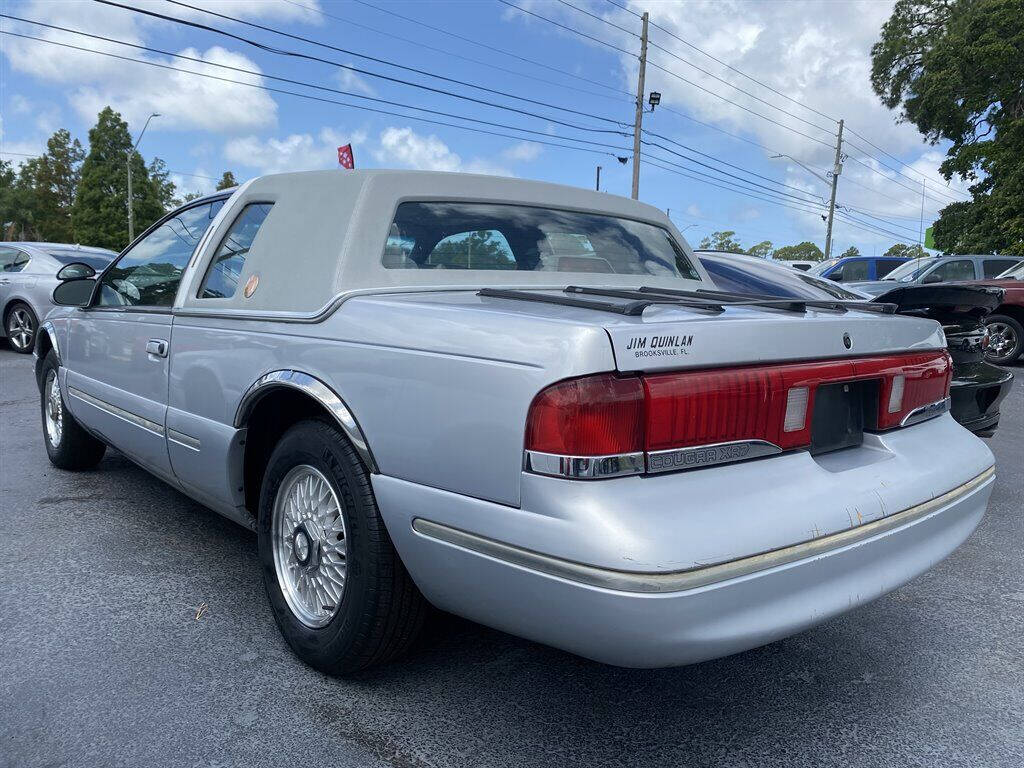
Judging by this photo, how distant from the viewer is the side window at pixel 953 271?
13.4 meters

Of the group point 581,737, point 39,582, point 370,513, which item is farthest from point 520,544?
point 39,582

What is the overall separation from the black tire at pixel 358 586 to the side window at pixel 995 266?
1392 cm

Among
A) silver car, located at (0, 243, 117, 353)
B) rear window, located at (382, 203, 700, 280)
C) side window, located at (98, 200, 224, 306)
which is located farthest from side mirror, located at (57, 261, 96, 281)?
silver car, located at (0, 243, 117, 353)

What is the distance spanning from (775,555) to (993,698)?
123 cm

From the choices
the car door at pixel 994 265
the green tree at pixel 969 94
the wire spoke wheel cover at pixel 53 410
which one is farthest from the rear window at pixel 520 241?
the green tree at pixel 969 94

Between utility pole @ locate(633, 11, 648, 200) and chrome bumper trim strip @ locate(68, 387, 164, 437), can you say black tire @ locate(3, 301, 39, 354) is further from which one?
utility pole @ locate(633, 11, 648, 200)

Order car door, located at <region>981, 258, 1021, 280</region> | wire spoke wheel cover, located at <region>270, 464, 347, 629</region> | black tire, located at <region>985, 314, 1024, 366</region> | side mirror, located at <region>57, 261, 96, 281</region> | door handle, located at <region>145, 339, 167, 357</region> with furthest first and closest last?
car door, located at <region>981, 258, 1021, 280</region> → black tire, located at <region>985, 314, 1024, 366</region> → side mirror, located at <region>57, 261, 96, 281</region> → door handle, located at <region>145, 339, 167, 357</region> → wire spoke wheel cover, located at <region>270, 464, 347, 629</region>

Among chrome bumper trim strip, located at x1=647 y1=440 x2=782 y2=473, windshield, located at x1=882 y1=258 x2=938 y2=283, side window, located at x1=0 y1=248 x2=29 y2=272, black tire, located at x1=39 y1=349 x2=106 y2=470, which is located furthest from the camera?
windshield, located at x1=882 y1=258 x2=938 y2=283

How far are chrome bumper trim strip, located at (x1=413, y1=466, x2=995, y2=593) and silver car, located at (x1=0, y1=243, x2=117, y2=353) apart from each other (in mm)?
10159

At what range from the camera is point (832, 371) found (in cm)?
223

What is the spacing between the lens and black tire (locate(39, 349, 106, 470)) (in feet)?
15.6

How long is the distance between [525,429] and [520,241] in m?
1.47

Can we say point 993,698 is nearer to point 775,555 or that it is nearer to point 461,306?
point 775,555

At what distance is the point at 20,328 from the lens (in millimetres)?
11008
